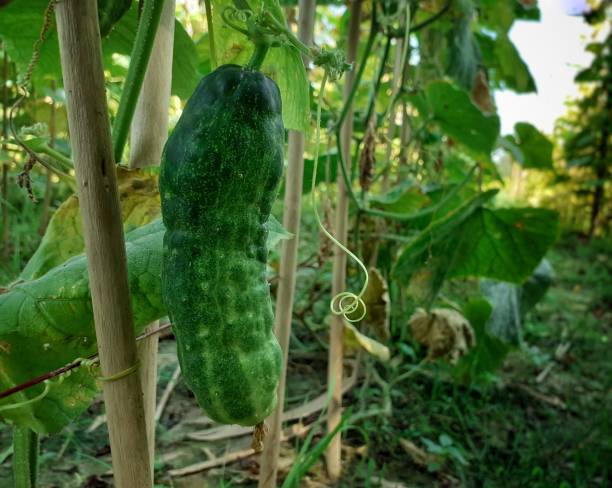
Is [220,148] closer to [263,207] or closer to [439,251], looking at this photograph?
[263,207]

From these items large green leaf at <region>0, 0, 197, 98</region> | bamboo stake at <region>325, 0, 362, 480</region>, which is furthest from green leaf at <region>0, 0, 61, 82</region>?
bamboo stake at <region>325, 0, 362, 480</region>

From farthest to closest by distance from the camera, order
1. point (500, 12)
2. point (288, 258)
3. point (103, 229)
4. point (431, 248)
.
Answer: point (500, 12)
point (431, 248)
point (288, 258)
point (103, 229)

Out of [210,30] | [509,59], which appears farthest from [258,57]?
[509,59]

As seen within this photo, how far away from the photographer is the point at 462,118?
1.71 m

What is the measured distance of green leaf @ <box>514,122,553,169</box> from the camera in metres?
2.16

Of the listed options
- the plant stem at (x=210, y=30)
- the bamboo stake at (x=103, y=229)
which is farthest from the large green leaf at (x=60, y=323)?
the plant stem at (x=210, y=30)

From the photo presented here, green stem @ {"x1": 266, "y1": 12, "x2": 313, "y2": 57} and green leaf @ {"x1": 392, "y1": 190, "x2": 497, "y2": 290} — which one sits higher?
green stem @ {"x1": 266, "y1": 12, "x2": 313, "y2": 57}

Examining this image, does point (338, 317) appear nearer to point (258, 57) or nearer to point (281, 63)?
point (281, 63)

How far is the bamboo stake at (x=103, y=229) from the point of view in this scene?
1.73 ft

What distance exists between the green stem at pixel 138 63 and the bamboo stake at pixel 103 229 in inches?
3.5

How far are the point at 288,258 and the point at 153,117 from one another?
1.71 feet

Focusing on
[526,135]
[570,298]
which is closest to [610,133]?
[570,298]

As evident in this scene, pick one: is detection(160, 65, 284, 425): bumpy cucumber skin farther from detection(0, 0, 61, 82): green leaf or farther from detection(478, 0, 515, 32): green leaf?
detection(478, 0, 515, 32): green leaf

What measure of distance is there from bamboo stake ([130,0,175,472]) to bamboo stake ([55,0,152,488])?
0.11 metres
